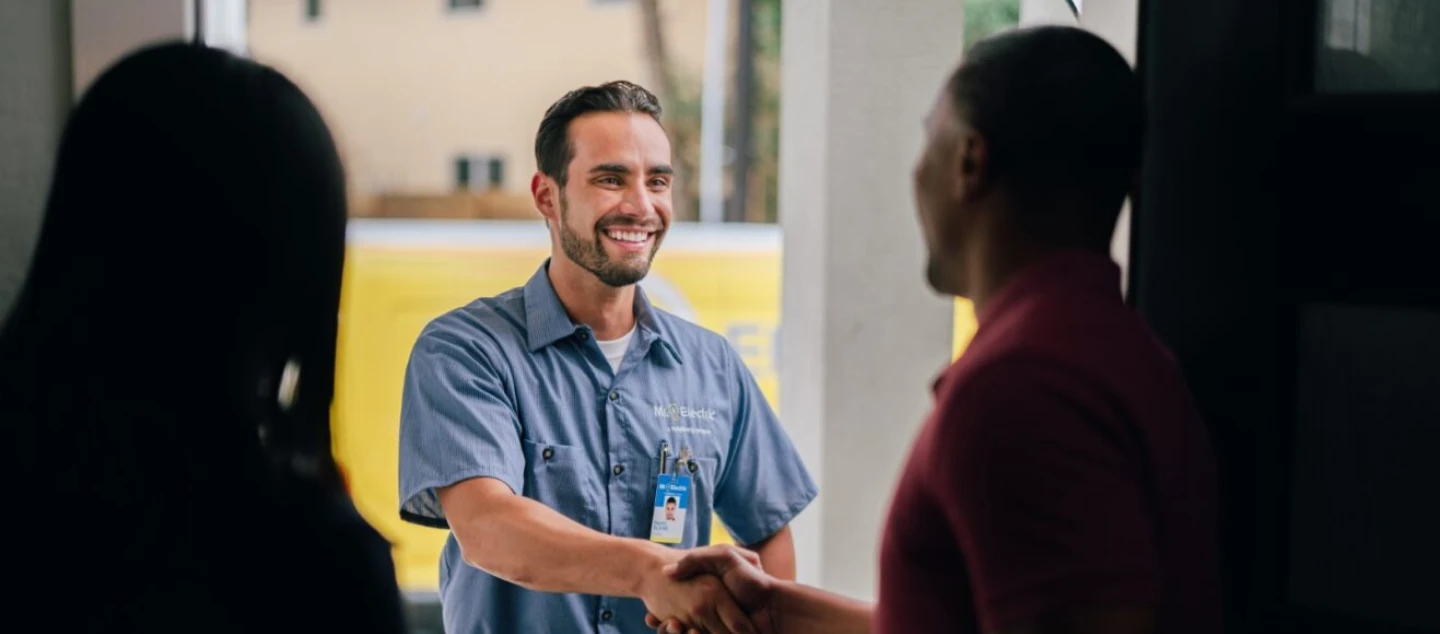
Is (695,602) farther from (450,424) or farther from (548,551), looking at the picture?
(450,424)

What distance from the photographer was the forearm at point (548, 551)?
202 cm

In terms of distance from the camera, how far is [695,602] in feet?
6.79

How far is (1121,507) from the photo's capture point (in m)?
0.94

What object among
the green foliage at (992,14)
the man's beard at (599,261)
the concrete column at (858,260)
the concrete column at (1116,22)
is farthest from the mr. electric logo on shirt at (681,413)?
the green foliage at (992,14)

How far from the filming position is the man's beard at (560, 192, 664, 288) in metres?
2.36

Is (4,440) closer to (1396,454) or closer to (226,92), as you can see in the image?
(226,92)

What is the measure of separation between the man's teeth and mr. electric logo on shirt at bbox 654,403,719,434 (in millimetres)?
311

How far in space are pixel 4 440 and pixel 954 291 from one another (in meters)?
0.82

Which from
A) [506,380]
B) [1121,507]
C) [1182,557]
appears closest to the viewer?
[1121,507]

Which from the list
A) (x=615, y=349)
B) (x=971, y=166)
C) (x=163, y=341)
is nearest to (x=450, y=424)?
(x=615, y=349)

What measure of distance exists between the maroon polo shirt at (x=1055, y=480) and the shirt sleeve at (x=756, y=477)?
50.6 inches

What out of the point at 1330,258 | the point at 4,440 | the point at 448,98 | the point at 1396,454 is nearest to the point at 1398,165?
the point at 1330,258

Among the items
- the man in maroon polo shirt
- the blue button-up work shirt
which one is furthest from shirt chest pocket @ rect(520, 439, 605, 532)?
the man in maroon polo shirt

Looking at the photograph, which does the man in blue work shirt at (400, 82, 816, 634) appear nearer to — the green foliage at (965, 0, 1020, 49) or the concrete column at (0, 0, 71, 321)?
the concrete column at (0, 0, 71, 321)
